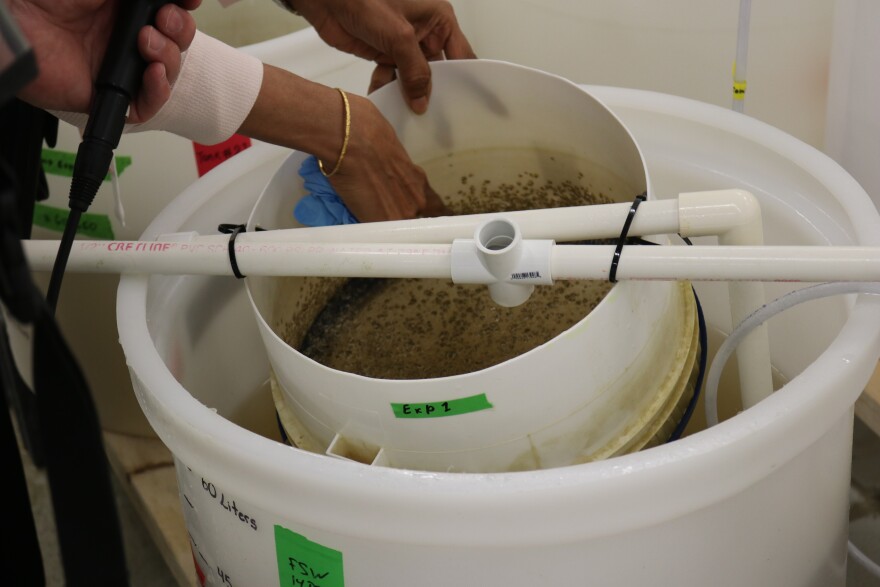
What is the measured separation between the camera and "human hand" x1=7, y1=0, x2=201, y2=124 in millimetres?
612

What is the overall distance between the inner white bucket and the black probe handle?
0.42 feet

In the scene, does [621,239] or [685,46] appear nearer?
[621,239]

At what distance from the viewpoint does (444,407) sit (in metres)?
0.59

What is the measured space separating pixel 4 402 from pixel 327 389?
0.65 feet

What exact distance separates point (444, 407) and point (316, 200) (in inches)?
10.8

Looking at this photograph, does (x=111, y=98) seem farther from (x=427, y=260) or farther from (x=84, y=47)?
(x=427, y=260)

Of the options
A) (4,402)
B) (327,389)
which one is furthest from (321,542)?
(4,402)

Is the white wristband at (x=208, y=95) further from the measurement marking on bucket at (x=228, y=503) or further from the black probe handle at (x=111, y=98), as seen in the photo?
the measurement marking on bucket at (x=228, y=503)

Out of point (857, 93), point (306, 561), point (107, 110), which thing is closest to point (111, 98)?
point (107, 110)

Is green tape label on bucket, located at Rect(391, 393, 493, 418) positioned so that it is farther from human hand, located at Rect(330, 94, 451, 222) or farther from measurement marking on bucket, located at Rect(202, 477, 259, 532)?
human hand, located at Rect(330, 94, 451, 222)

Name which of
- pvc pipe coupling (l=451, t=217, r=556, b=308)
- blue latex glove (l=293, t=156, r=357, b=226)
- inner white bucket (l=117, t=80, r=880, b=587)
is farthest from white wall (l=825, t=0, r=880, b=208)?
blue latex glove (l=293, t=156, r=357, b=226)

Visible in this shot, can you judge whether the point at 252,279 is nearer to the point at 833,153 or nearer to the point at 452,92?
the point at 452,92

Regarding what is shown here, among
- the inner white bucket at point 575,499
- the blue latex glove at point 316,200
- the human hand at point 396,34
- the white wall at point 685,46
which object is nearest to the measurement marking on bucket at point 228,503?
the inner white bucket at point 575,499

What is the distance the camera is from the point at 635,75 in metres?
1.07
